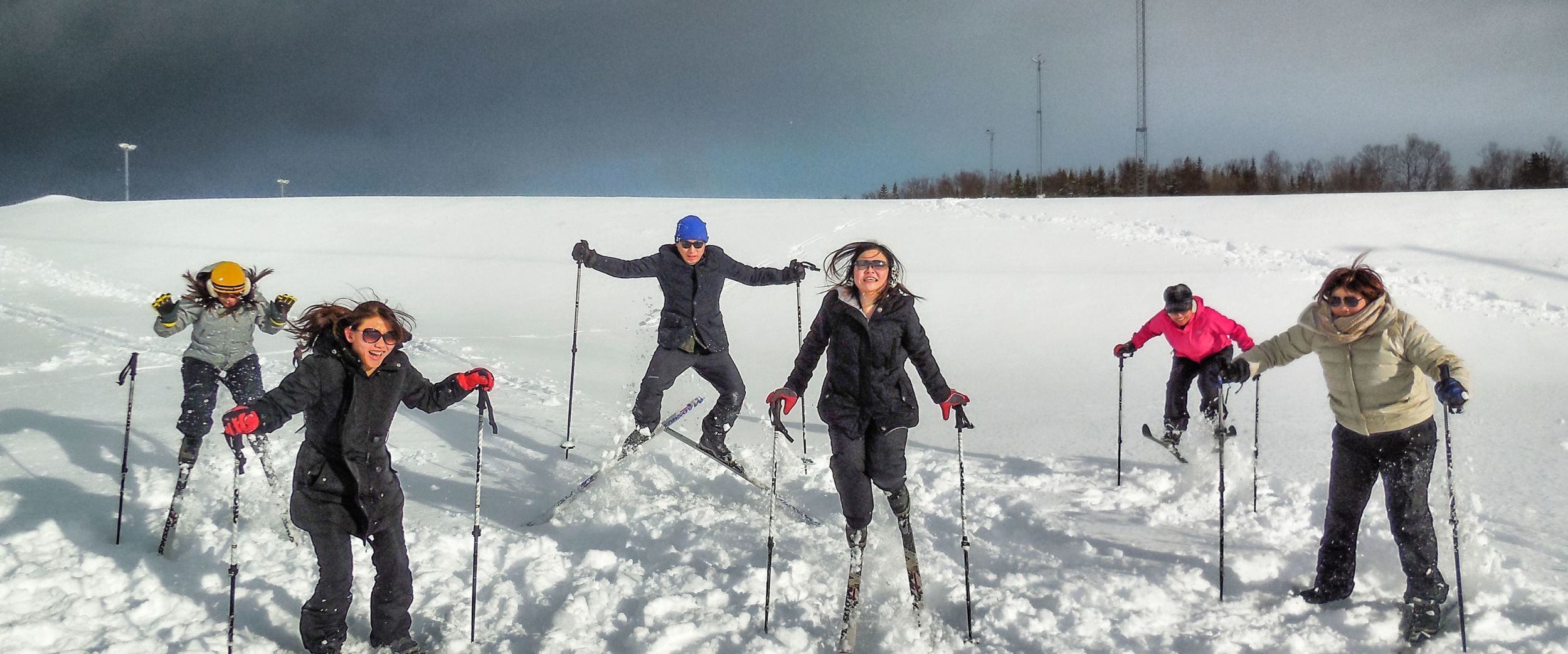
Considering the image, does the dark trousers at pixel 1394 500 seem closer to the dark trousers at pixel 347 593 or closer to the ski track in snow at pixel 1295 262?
the dark trousers at pixel 347 593

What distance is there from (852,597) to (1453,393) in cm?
249

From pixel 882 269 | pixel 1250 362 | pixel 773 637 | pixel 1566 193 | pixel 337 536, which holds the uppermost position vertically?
pixel 1566 193

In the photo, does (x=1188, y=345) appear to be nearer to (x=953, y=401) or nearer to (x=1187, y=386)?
(x=1187, y=386)

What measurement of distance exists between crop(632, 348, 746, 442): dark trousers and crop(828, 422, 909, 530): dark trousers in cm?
203

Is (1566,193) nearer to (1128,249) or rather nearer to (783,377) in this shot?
(1128,249)

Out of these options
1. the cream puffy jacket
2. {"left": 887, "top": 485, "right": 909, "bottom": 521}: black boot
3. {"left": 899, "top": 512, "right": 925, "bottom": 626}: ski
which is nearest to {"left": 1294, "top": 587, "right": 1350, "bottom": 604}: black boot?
the cream puffy jacket

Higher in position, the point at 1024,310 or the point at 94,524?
the point at 1024,310

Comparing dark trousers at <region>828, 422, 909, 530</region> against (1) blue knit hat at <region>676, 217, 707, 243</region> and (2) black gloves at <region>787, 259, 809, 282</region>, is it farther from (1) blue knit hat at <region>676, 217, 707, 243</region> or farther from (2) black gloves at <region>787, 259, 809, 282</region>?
(1) blue knit hat at <region>676, 217, 707, 243</region>

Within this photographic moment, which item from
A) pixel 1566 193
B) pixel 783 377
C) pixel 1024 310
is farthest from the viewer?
pixel 1566 193

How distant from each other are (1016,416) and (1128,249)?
33.7 ft

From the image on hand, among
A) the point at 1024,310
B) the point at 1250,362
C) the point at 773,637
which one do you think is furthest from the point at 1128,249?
the point at 773,637

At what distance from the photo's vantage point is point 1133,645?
3.48 metres

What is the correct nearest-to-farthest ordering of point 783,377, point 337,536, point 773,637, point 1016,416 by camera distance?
1. point 337,536
2. point 773,637
3. point 1016,416
4. point 783,377

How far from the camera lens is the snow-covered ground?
3.67 meters
